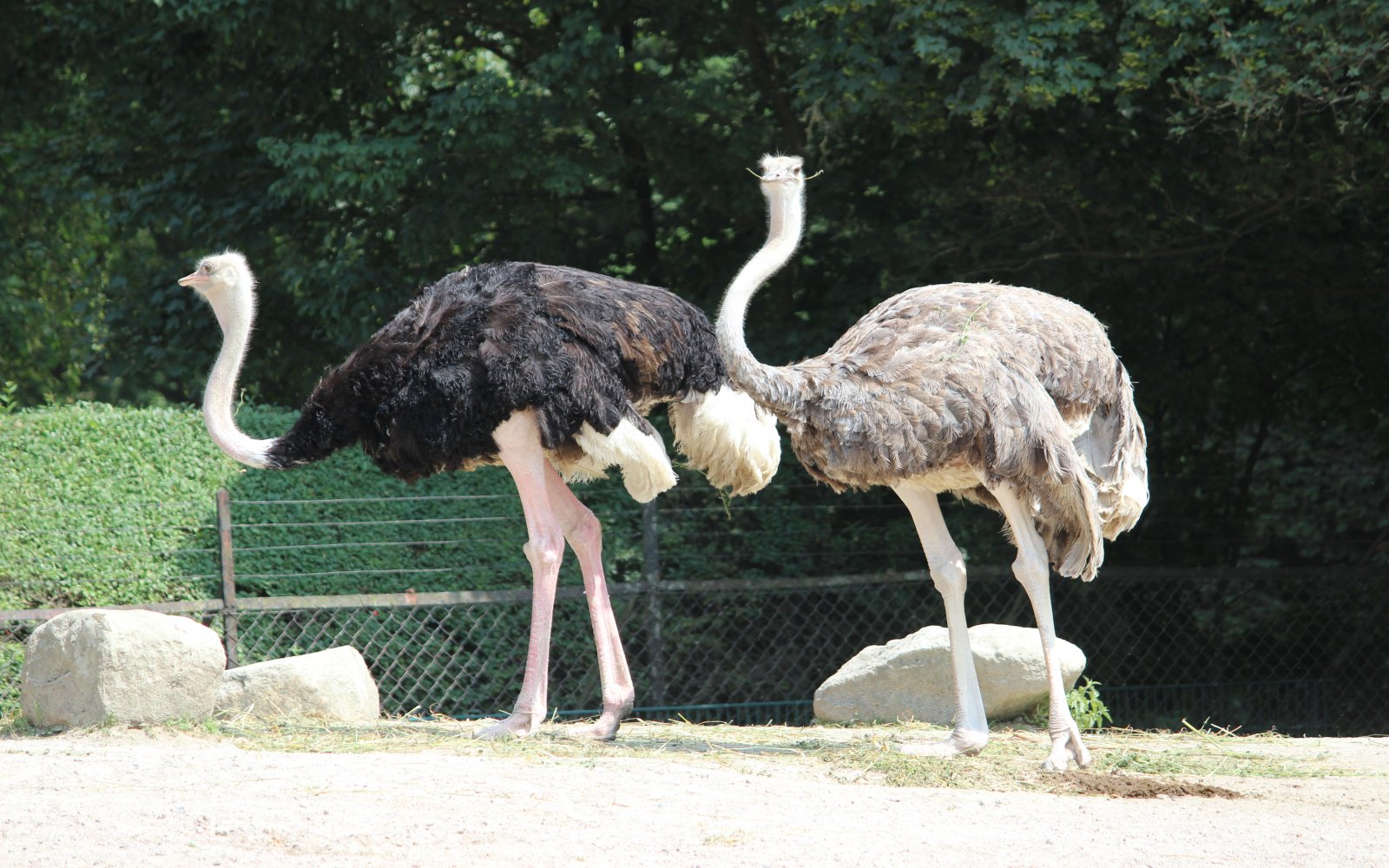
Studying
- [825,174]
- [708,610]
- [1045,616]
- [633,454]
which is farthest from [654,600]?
[825,174]

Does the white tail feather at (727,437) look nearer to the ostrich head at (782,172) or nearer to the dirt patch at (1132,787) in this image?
the ostrich head at (782,172)

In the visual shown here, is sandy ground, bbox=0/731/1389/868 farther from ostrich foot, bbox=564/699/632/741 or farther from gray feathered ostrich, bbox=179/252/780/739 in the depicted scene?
gray feathered ostrich, bbox=179/252/780/739

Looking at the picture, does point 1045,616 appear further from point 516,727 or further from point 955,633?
point 516,727

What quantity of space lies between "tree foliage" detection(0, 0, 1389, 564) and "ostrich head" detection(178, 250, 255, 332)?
333 centimetres

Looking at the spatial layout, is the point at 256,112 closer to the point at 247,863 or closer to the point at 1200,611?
the point at 1200,611

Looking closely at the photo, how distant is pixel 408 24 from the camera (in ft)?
36.5

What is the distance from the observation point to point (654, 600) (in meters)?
8.47

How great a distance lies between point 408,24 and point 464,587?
14.8 ft

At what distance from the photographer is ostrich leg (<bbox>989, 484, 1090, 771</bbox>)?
553cm

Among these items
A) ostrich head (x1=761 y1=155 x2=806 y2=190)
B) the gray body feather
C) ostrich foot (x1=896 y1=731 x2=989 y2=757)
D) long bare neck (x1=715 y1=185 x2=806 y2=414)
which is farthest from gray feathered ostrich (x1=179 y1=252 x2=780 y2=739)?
ostrich foot (x1=896 y1=731 x2=989 y2=757)

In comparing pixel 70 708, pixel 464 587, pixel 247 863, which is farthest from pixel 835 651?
pixel 247 863

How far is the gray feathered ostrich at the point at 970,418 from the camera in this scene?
17.8ft

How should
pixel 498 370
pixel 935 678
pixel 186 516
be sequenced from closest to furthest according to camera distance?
pixel 498 370 → pixel 935 678 → pixel 186 516

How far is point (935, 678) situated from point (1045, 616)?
1.72 m
